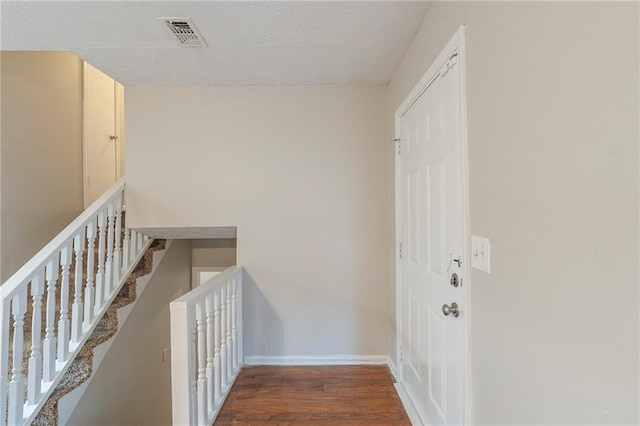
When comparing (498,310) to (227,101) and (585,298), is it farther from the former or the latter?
(227,101)

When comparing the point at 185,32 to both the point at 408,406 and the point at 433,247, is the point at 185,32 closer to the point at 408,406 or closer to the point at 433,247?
the point at 433,247

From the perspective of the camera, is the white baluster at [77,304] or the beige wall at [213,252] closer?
the white baluster at [77,304]

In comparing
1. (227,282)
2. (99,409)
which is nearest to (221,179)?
(227,282)

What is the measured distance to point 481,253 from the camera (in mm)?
1142

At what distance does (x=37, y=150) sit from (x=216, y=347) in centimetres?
238

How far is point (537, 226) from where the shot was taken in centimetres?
86

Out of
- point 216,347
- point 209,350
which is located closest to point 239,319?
point 216,347

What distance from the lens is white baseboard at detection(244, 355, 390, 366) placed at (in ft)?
8.46

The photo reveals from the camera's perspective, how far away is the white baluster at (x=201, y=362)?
1720 mm

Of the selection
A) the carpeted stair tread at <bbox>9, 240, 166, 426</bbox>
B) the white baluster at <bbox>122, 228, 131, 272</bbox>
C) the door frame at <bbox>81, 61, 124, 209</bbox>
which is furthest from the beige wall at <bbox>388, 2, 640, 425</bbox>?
the door frame at <bbox>81, 61, 124, 209</bbox>

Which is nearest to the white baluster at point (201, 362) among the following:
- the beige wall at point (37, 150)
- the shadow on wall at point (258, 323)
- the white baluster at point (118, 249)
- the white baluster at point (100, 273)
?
the shadow on wall at point (258, 323)

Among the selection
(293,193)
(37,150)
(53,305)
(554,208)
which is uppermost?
(37,150)

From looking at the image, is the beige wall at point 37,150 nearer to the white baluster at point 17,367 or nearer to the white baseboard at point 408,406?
the white baluster at point 17,367

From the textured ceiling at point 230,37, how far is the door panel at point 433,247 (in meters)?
0.47
